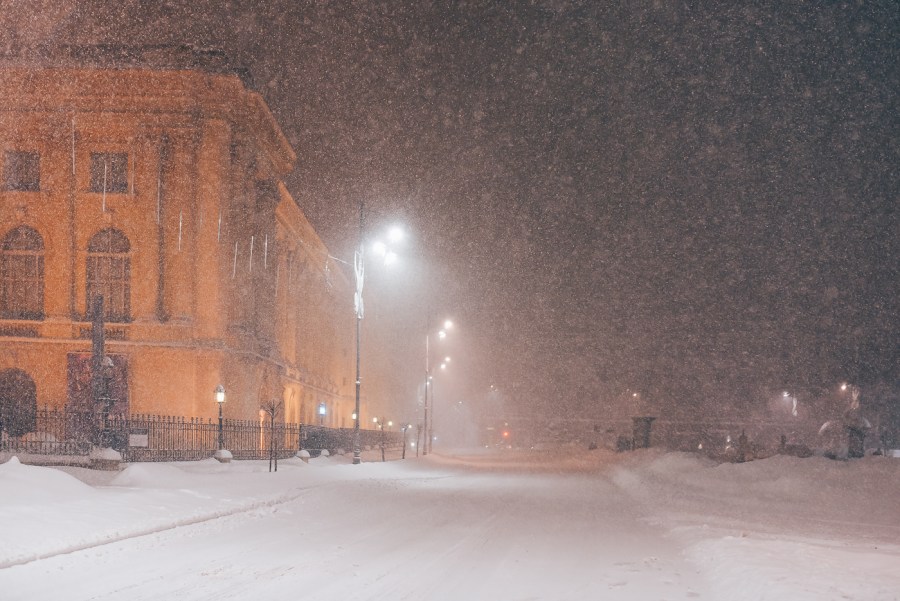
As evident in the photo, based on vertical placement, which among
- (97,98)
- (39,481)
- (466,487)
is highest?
(97,98)

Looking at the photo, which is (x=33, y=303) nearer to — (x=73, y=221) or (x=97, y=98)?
(x=73, y=221)

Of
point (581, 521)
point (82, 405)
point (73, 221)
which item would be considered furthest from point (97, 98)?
point (581, 521)

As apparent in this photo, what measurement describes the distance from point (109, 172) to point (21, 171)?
4.26 m

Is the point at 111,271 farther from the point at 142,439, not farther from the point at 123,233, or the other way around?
the point at 142,439

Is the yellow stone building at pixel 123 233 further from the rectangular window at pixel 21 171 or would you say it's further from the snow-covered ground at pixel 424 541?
the snow-covered ground at pixel 424 541

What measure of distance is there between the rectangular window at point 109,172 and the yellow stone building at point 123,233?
0.18 ft

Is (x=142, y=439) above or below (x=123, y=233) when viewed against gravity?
below

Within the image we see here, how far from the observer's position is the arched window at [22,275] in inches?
1679

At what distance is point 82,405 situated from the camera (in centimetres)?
4047

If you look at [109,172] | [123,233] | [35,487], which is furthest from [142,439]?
[109,172]

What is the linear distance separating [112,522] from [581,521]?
810 cm

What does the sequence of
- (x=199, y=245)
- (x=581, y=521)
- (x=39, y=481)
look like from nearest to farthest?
(x=39, y=481) → (x=581, y=521) → (x=199, y=245)

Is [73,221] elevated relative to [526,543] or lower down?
elevated

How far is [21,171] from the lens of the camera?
43625mm
